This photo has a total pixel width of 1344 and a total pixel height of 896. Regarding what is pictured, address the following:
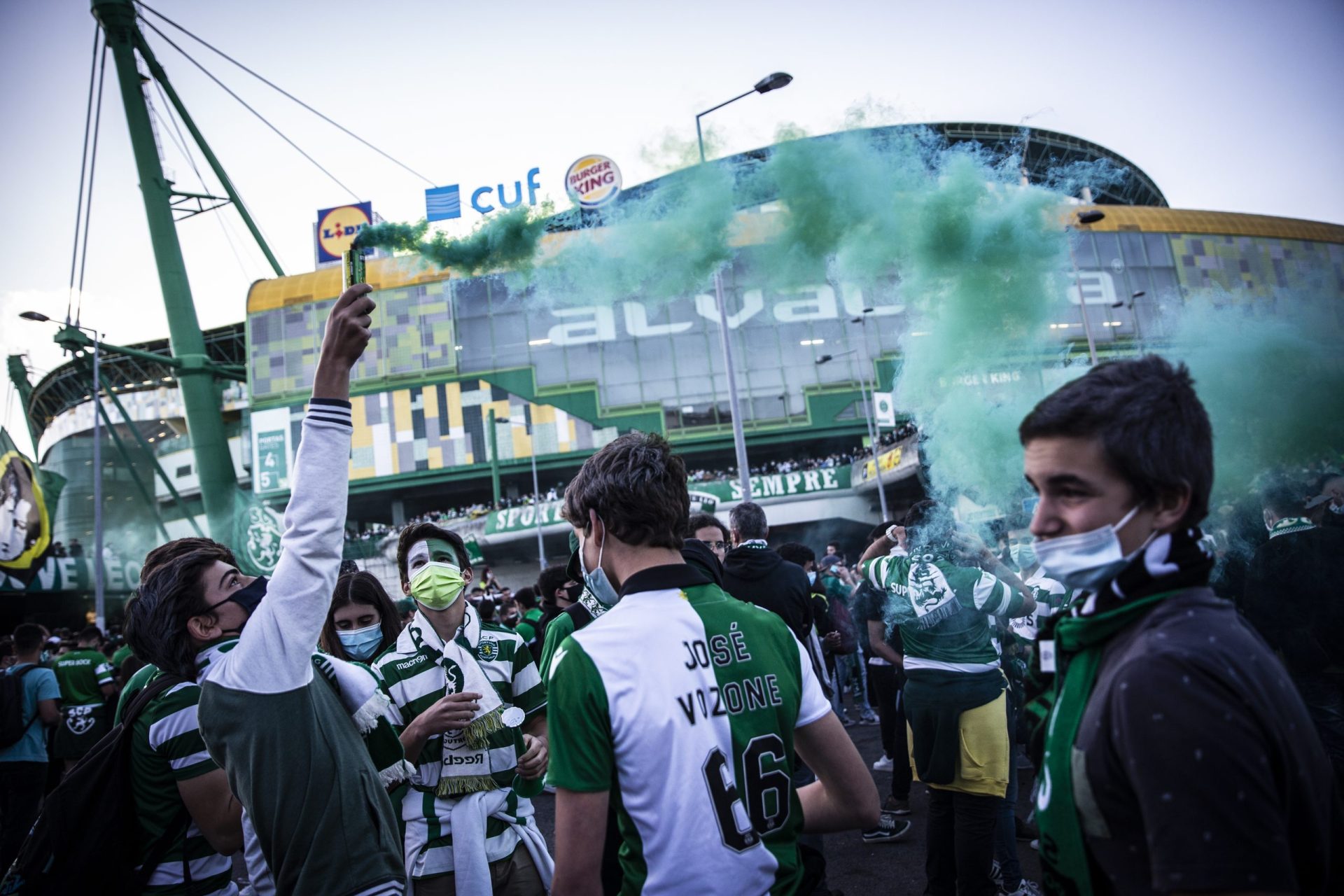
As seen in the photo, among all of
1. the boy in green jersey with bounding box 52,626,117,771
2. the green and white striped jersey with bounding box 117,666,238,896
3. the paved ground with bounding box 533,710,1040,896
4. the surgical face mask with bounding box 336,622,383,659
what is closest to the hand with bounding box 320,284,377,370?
the green and white striped jersey with bounding box 117,666,238,896

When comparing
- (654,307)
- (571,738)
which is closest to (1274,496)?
(571,738)

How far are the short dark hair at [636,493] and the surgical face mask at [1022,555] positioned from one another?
5367mm

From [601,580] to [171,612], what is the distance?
1344 mm

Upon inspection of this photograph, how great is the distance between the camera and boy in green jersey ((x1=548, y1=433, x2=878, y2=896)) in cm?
194

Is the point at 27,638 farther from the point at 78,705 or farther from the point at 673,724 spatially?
the point at 673,724

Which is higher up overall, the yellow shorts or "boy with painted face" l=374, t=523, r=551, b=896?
"boy with painted face" l=374, t=523, r=551, b=896

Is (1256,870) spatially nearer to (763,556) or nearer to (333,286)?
(763,556)

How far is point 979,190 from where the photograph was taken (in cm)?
726

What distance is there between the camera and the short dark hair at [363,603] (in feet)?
13.5

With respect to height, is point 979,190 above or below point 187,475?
below

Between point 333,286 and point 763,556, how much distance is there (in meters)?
40.9

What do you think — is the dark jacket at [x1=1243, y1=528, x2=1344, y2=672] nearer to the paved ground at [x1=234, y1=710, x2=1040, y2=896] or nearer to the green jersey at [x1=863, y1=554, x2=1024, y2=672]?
the green jersey at [x1=863, y1=554, x2=1024, y2=672]

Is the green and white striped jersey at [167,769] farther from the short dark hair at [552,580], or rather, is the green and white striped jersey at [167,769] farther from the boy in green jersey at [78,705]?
the boy in green jersey at [78,705]

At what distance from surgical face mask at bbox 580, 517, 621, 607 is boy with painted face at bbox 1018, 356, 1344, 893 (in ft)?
3.58
